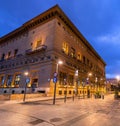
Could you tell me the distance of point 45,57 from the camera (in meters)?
36.2

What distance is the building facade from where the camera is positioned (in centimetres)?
3556

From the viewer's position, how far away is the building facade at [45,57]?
35562 mm

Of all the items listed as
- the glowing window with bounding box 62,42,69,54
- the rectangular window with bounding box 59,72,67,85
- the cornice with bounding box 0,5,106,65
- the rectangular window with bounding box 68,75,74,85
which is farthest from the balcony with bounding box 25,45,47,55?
the rectangular window with bounding box 68,75,74,85

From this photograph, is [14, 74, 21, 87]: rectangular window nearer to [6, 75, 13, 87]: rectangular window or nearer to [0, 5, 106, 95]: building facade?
[0, 5, 106, 95]: building facade

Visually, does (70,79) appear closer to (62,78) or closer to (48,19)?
(62,78)

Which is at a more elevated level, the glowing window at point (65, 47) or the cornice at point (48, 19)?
the cornice at point (48, 19)

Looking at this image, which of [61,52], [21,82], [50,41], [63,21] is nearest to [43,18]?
[63,21]

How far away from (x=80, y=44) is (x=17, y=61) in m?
23.7

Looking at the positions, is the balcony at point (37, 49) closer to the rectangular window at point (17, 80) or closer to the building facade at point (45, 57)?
the building facade at point (45, 57)

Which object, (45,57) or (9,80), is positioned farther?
(9,80)

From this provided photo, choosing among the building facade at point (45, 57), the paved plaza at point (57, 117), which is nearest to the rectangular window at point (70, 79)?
the building facade at point (45, 57)

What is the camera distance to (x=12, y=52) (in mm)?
49469

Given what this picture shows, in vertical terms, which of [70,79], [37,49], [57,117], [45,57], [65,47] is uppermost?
[65,47]

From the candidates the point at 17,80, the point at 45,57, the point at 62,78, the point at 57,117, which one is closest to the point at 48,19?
the point at 45,57
